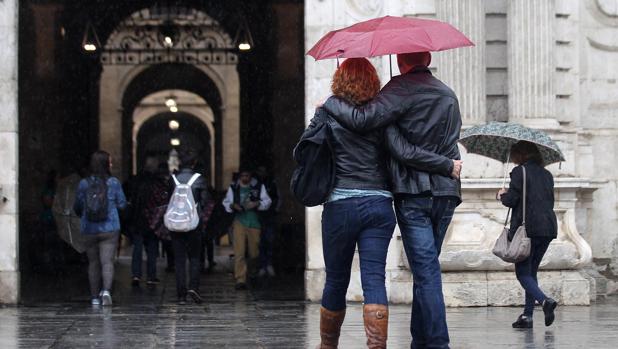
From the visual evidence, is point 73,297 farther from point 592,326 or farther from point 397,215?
point 397,215

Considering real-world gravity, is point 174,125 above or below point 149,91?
below

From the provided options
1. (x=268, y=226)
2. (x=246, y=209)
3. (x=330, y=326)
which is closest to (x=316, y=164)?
(x=330, y=326)

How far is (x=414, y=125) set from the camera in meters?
7.64

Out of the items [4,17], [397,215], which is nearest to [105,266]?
[4,17]

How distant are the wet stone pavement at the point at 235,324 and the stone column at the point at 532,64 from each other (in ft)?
7.03

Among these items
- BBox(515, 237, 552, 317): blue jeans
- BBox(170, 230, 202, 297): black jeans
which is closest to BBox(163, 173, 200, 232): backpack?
BBox(170, 230, 202, 297): black jeans

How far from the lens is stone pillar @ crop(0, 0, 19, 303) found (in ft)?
43.7

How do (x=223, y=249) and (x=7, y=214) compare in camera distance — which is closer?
(x=7, y=214)

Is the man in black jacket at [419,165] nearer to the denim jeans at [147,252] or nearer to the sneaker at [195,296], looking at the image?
the sneaker at [195,296]

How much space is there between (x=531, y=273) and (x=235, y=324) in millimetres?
2654

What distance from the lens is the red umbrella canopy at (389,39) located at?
301 inches

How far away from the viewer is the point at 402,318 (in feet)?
38.0

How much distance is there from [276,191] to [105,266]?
5075 millimetres

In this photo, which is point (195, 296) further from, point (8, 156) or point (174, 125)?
point (174, 125)
